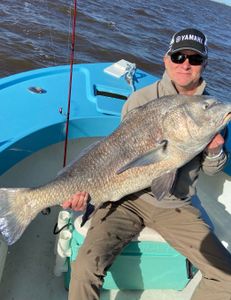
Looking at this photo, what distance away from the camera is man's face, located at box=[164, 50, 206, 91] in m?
2.91

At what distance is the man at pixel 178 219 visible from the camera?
2650mm

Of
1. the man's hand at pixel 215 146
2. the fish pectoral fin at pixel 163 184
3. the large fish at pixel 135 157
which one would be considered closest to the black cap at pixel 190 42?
the large fish at pixel 135 157

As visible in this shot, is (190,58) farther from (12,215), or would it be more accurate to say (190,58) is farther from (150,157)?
(12,215)

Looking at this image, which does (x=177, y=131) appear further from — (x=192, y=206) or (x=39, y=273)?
(x=39, y=273)

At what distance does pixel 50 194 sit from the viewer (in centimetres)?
260

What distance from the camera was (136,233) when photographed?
9.64 ft

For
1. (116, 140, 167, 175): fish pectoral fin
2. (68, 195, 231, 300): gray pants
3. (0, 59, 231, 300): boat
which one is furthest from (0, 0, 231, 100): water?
(116, 140, 167, 175): fish pectoral fin

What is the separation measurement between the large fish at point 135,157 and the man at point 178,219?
5.3 inches

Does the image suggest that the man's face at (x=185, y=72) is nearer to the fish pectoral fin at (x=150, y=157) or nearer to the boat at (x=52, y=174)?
the fish pectoral fin at (x=150, y=157)

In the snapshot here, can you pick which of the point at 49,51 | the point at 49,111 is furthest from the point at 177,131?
the point at 49,51

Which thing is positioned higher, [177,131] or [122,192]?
[177,131]

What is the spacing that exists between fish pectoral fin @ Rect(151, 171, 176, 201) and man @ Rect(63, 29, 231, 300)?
0.29 m

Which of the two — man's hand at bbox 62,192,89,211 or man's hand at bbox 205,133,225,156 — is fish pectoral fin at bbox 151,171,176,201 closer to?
man's hand at bbox 205,133,225,156

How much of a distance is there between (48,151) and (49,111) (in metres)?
0.42
